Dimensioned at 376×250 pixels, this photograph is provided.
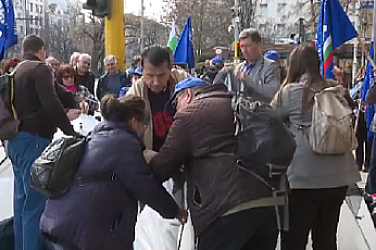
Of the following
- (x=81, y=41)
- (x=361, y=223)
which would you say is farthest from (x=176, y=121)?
(x=81, y=41)

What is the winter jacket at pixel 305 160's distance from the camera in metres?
4.22

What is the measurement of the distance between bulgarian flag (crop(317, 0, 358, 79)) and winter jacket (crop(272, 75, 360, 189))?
3753 mm

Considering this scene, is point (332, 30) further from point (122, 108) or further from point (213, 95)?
point (122, 108)

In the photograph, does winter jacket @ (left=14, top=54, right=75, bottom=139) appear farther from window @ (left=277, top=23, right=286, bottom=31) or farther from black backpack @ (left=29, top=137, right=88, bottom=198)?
window @ (left=277, top=23, right=286, bottom=31)

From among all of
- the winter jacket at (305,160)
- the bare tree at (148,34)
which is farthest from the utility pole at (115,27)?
the bare tree at (148,34)

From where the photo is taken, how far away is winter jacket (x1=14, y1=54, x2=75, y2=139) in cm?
484

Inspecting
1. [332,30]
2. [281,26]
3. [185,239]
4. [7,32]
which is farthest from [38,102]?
[281,26]

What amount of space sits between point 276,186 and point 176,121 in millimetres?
618

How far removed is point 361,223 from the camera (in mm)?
6312

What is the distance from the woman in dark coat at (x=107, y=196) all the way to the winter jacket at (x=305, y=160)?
1.20 m

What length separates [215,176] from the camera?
10.6 feet

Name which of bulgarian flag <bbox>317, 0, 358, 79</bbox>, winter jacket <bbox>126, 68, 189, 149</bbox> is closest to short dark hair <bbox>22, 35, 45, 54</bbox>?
winter jacket <bbox>126, 68, 189, 149</bbox>

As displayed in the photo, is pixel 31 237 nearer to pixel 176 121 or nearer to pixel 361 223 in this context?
pixel 176 121

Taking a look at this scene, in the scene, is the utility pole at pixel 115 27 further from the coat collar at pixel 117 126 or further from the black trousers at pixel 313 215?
the coat collar at pixel 117 126
